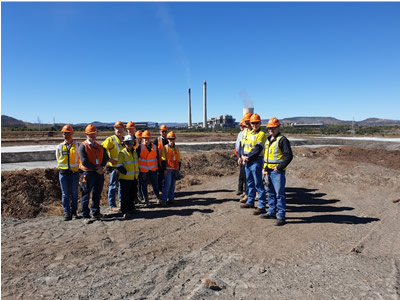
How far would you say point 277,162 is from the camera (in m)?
5.32

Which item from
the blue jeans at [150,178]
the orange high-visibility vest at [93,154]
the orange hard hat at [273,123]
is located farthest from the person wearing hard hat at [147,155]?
the orange hard hat at [273,123]

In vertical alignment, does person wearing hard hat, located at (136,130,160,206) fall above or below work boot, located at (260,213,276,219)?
above

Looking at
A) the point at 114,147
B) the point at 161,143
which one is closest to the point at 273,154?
the point at 161,143

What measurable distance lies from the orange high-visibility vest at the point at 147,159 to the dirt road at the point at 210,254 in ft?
3.31

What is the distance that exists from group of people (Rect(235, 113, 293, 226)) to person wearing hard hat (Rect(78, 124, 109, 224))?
3.15 meters

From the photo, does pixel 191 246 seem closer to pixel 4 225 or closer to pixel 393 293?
pixel 393 293

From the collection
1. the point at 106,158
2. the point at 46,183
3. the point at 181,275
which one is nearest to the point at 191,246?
the point at 181,275

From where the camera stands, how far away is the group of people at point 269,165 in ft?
17.4

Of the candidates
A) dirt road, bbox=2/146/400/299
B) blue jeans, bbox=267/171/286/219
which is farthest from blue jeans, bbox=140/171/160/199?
blue jeans, bbox=267/171/286/219

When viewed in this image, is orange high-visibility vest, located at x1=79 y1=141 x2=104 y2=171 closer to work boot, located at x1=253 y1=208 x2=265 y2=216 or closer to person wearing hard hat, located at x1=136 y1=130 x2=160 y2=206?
person wearing hard hat, located at x1=136 y1=130 x2=160 y2=206

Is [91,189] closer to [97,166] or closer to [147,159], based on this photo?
[97,166]

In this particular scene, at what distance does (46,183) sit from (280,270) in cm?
813

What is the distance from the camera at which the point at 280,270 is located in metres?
3.73

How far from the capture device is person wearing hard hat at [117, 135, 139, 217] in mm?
5828
